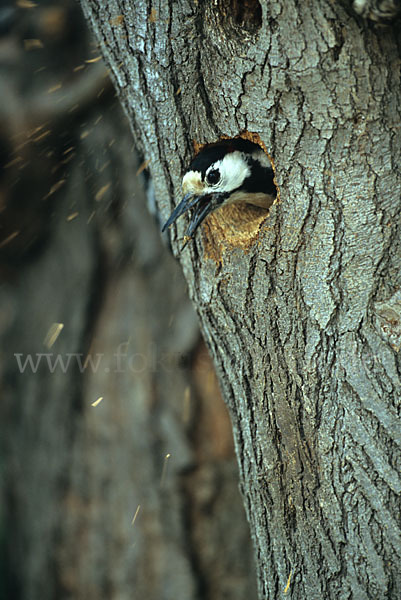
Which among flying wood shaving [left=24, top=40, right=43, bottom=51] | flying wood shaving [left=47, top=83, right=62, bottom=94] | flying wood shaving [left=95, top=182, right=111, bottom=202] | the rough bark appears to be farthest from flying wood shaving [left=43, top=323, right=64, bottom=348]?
flying wood shaving [left=24, top=40, right=43, bottom=51]

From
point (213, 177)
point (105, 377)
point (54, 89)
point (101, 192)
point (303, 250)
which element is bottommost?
point (105, 377)

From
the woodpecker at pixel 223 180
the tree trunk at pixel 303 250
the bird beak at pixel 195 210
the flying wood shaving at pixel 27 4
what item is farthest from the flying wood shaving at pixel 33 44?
the bird beak at pixel 195 210

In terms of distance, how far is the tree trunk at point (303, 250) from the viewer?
1.23 meters

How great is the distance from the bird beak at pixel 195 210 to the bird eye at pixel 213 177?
36 millimetres

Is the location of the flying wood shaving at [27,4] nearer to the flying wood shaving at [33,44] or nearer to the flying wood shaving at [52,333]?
the flying wood shaving at [33,44]

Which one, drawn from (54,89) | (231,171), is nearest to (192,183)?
(231,171)

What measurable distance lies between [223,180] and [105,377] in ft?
5.33

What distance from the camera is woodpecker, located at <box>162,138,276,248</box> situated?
1.50m

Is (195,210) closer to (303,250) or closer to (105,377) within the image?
(303,250)

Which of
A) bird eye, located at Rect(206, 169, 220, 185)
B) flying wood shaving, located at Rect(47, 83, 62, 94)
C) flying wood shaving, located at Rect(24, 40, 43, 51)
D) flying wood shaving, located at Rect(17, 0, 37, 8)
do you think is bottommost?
bird eye, located at Rect(206, 169, 220, 185)

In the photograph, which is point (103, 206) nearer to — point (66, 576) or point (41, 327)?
point (41, 327)

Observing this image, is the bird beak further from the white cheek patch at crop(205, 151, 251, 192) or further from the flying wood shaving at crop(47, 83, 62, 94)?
the flying wood shaving at crop(47, 83, 62, 94)

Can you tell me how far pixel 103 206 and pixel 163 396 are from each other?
96 centimetres

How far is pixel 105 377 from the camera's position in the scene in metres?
2.96
